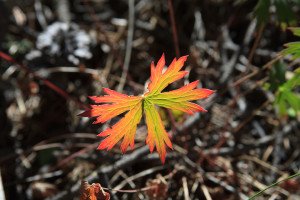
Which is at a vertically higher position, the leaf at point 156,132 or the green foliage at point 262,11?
the green foliage at point 262,11

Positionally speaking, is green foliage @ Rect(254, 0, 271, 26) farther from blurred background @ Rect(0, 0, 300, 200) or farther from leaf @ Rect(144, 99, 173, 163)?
leaf @ Rect(144, 99, 173, 163)

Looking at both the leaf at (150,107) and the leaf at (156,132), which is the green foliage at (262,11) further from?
the leaf at (156,132)

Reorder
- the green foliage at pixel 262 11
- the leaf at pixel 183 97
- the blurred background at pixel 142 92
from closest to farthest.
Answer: the leaf at pixel 183 97 < the green foliage at pixel 262 11 < the blurred background at pixel 142 92

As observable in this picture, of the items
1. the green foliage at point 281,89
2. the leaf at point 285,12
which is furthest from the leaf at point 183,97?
the leaf at point 285,12

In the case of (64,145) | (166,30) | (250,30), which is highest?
(166,30)

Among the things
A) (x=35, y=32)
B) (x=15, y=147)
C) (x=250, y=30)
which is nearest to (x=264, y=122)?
(x=250, y=30)

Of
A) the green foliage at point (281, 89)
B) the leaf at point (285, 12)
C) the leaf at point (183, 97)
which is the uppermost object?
the leaf at point (285, 12)

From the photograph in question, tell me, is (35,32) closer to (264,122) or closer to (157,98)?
(157,98)

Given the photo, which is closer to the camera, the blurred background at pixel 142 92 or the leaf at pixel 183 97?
the leaf at pixel 183 97

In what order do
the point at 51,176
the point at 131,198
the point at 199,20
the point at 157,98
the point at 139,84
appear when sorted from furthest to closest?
the point at 199,20
the point at 139,84
the point at 51,176
the point at 131,198
the point at 157,98
